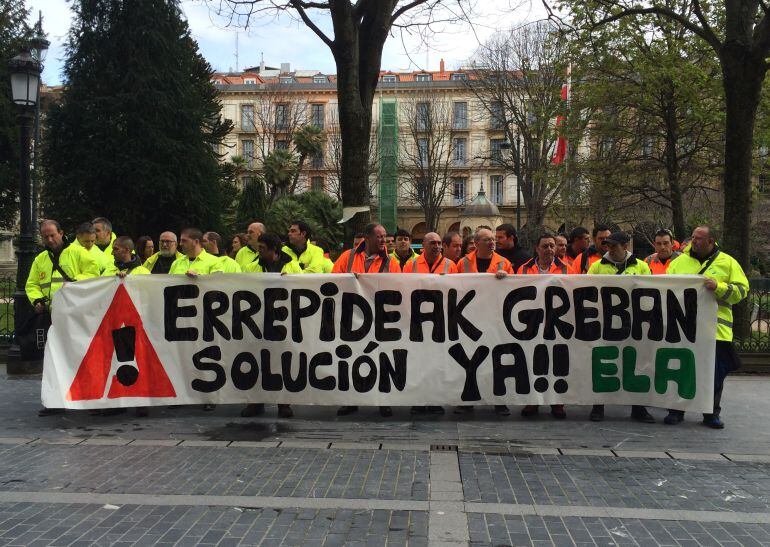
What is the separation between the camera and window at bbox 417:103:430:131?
4944cm

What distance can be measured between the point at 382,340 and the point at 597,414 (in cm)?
235

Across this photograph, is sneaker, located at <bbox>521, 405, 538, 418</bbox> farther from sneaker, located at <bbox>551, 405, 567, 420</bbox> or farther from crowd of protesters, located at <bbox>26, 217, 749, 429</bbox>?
sneaker, located at <bbox>551, 405, 567, 420</bbox>

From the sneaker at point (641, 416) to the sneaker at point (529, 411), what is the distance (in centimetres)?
100

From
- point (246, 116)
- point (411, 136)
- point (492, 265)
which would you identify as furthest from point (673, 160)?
point (246, 116)

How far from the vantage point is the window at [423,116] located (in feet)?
162

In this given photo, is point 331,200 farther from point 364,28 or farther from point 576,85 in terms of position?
point 364,28

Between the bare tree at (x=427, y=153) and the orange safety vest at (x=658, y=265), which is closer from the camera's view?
the orange safety vest at (x=658, y=265)

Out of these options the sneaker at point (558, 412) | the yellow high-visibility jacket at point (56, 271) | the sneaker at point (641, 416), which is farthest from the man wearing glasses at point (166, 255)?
the sneaker at point (641, 416)

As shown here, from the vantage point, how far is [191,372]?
741cm

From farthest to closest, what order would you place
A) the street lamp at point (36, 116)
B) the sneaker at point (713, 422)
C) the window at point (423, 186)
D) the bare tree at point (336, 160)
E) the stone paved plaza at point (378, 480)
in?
1. the bare tree at point (336, 160)
2. the window at point (423, 186)
3. the street lamp at point (36, 116)
4. the sneaker at point (713, 422)
5. the stone paved plaza at point (378, 480)

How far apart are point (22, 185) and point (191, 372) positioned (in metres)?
5.46

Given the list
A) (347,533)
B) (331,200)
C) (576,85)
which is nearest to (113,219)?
(331,200)

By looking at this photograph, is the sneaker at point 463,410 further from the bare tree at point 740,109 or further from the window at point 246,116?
the window at point 246,116

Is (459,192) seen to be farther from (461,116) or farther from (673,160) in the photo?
(673,160)
